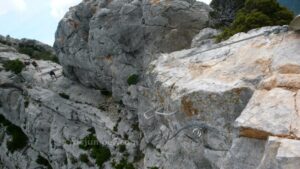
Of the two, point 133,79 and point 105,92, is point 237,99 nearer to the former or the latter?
point 133,79

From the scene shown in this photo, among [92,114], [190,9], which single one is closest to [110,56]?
[92,114]

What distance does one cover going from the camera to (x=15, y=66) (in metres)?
50.6

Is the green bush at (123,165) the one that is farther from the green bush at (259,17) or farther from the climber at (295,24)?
the climber at (295,24)

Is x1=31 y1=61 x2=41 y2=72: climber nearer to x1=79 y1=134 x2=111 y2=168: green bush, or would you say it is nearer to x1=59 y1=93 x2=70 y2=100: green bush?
x1=59 y1=93 x2=70 y2=100: green bush

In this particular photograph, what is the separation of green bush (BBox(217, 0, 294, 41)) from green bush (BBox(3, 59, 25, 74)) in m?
31.6

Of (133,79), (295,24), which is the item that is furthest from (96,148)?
(295,24)

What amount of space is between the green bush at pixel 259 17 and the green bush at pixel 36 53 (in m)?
43.8

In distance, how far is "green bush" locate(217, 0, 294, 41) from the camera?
28.0m

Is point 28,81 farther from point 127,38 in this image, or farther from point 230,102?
point 230,102

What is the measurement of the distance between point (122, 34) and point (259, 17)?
46.2 ft

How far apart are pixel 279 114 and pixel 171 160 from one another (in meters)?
12.1

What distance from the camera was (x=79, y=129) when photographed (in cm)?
4025

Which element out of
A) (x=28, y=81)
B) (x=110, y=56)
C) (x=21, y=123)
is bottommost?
(x=21, y=123)

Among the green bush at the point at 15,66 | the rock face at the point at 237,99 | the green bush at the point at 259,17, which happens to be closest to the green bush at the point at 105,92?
the green bush at the point at 15,66
